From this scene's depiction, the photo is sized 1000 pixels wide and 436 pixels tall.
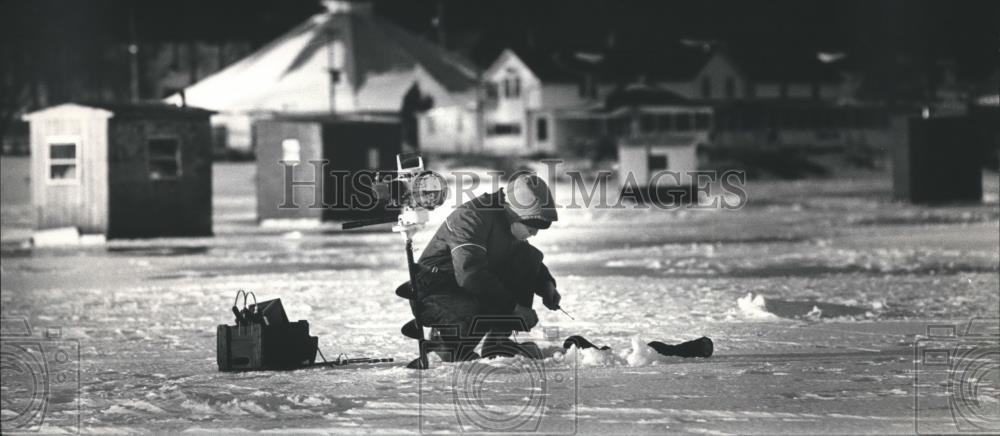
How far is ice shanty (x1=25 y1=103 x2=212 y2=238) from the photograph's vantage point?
Answer: 24453mm

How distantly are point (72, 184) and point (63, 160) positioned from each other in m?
0.44

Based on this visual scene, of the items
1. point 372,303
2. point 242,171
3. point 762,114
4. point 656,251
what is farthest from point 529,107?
point 372,303

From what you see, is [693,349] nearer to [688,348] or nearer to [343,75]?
[688,348]

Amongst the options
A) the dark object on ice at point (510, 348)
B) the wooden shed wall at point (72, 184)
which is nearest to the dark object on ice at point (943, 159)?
the wooden shed wall at point (72, 184)

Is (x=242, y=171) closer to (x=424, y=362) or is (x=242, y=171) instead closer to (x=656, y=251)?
(x=656, y=251)

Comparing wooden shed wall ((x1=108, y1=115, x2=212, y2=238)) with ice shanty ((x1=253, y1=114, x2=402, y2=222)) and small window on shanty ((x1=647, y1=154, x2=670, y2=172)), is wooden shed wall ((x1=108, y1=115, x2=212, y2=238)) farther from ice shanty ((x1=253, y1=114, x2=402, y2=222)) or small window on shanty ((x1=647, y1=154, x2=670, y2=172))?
small window on shanty ((x1=647, y1=154, x2=670, y2=172))

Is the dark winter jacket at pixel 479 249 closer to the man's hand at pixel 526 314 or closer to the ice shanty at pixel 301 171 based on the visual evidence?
the man's hand at pixel 526 314

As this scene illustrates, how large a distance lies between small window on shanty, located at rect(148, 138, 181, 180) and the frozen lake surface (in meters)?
1.38

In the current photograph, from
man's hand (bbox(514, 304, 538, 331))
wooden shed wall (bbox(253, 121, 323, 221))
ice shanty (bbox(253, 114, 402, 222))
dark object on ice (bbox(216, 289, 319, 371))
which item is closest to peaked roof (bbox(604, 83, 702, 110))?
ice shanty (bbox(253, 114, 402, 222))

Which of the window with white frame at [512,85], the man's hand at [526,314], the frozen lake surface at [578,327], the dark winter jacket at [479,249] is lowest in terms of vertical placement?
the frozen lake surface at [578,327]

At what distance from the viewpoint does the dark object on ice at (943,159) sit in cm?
3169

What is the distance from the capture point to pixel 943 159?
31.8 m

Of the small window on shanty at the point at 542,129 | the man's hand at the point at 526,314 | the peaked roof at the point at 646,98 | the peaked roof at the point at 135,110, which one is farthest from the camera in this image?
the small window on shanty at the point at 542,129

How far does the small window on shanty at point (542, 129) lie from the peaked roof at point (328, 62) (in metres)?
20.7
